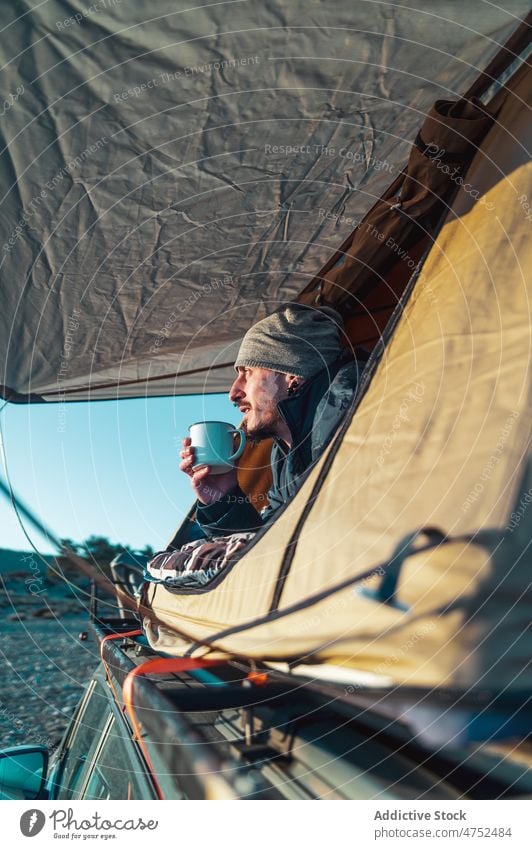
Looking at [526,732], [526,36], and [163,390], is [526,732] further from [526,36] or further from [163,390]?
[163,390]

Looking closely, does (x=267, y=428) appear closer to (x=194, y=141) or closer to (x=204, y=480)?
(x=204, y=480)

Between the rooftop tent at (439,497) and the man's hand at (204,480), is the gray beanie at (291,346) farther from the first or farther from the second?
the rooftop tent at (439,497)

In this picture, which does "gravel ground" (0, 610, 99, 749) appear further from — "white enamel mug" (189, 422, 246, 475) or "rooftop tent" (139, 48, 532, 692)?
"rooftop tent" (139, 48, 532, 692)

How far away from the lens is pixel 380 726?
55 centimetres

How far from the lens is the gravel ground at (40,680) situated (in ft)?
7.29

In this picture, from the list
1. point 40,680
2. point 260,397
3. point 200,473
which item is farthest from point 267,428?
point 40,680

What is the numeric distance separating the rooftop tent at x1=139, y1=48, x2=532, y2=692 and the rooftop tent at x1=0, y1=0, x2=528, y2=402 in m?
0.28

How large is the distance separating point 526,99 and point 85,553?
7.34ft

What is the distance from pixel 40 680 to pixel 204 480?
2.14 meters

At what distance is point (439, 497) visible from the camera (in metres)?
0.61

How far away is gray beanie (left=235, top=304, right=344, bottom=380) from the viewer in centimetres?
142

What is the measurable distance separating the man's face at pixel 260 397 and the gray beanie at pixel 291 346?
5 cm

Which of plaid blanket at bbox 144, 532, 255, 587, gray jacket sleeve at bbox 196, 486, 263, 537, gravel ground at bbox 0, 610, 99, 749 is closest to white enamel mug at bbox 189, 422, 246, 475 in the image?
gray jacket sleeve at bbox 196, 486, 263, 537

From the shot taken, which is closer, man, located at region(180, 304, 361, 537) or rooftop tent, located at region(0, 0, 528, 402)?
rooftop tent, located at region(0, 0, 528, 402)
